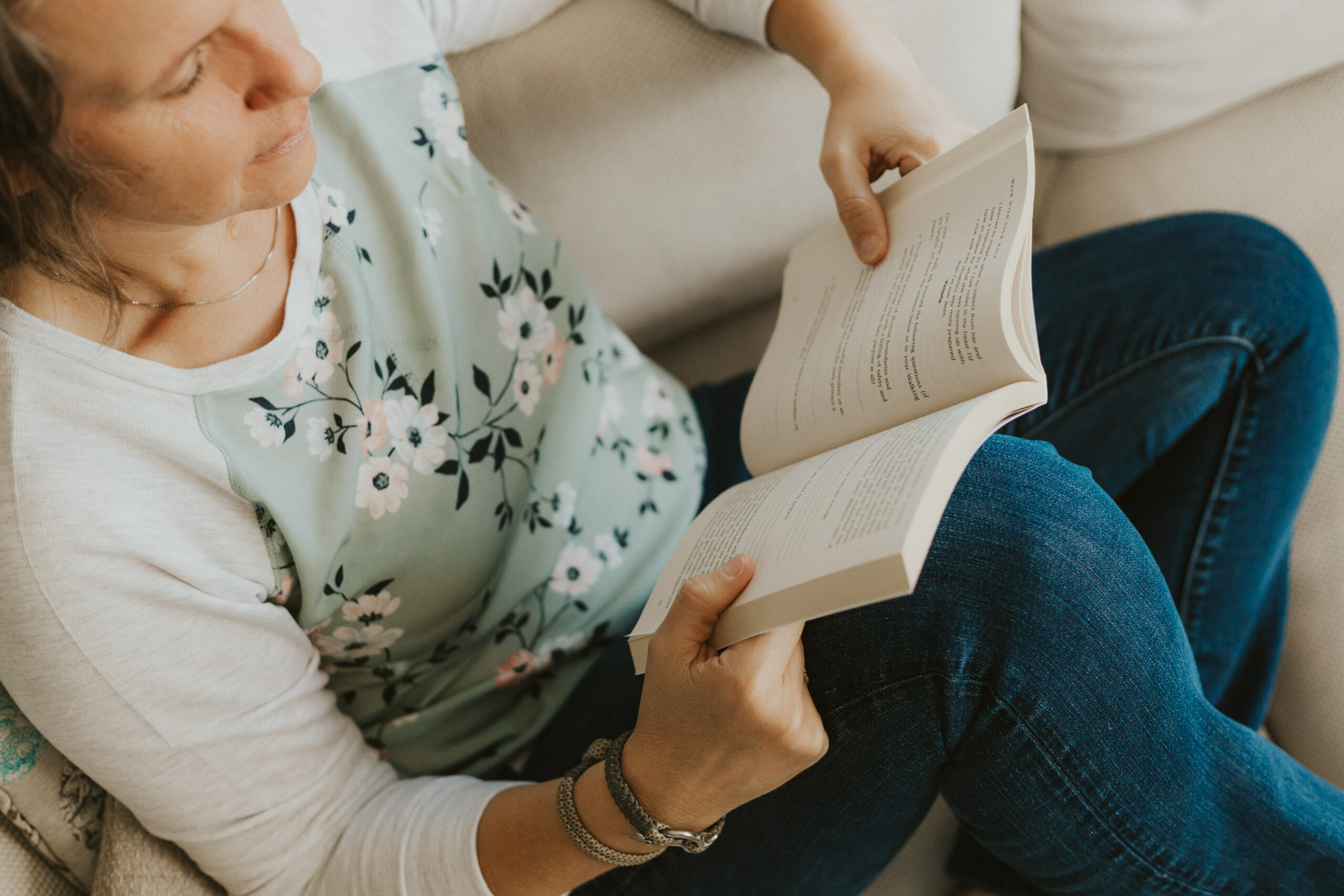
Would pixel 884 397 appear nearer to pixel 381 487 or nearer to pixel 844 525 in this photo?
pixel 844 525

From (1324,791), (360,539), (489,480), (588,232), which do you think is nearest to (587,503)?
(489,480)

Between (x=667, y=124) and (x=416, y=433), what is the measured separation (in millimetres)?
440

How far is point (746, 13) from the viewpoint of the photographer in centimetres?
81

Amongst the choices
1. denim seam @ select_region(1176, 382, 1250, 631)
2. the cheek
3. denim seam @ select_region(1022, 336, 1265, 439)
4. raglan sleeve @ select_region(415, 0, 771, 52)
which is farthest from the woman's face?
denim seam @ select_region(1176, 382, 1250, 631)

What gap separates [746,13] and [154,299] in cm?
57

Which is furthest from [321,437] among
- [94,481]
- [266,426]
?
[94,481]

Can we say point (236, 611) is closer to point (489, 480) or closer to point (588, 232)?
point (489, 480)

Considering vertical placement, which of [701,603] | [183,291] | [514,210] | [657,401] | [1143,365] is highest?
[183,291]

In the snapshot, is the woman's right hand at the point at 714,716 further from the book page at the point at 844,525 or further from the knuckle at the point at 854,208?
the knuckle at the point at 854,208

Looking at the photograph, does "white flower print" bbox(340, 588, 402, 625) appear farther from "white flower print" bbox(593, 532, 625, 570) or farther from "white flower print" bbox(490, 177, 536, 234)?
"white flower print" bbox(490, 177, 536, 234)

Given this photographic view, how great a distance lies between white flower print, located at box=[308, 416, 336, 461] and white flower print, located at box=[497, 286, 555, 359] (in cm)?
A: 17

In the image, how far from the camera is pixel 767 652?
51 cm

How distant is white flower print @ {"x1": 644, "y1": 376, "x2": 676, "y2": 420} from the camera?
862 mm

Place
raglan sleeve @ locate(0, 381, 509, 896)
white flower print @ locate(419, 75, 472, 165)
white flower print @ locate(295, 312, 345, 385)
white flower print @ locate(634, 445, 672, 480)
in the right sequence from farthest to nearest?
white flower print @ locate(634, 445, 672, 480), white flower print @ locate(419, 75, 472, 165), white flower print @ locate(295, 312, 345, 385), raglan sleeve @ locate(0, 381, 509, 896)
